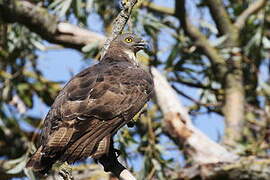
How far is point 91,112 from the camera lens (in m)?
5.50

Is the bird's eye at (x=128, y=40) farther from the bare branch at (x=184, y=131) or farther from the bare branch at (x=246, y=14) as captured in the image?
the bare branch at (x=246, y=14)

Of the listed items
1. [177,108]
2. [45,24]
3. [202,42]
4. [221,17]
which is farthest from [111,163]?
[221,17]

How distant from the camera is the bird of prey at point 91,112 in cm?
517

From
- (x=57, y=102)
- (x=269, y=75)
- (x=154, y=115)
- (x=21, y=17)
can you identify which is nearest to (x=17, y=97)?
(x=21, y=17)

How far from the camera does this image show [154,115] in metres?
10.1

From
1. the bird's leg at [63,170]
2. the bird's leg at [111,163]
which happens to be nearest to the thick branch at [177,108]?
the bird's leg at [111,163]

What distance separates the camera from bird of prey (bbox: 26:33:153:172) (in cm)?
517

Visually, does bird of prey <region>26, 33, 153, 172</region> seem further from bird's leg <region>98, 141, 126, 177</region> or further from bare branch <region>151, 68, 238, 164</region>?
bare branch <region>151, 68, 238, 164</region>

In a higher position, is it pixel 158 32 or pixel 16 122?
pixel 158 32

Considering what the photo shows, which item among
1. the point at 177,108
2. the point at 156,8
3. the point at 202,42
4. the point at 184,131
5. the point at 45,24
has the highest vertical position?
the point at 156,8

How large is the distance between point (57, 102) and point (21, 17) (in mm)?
3862

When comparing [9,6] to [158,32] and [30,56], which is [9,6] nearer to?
[30,56]

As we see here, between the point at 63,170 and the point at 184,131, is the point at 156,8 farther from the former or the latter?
the point at 63,170

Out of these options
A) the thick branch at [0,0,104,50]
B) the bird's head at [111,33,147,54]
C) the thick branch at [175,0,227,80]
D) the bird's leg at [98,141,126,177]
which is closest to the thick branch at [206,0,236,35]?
the thick branch at [175,0,227,80]
